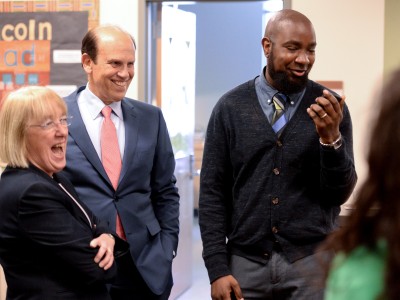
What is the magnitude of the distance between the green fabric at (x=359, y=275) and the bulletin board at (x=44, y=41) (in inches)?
133

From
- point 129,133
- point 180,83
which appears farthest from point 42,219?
point 180,83

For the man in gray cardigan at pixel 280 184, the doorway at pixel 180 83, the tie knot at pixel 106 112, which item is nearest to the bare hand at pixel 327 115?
the man in gray cardigan at pixel 280 184

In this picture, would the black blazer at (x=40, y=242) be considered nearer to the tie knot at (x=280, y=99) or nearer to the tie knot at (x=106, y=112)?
the tie knot at (x=106, y=112)

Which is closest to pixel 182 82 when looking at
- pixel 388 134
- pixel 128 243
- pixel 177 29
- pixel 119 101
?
pixel 177 29

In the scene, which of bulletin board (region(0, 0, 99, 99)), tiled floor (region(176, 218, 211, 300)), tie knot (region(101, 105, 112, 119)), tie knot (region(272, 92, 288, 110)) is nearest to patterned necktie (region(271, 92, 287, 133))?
tie knot (region(272, 92, 288, 110))

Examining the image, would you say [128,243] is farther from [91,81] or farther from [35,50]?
[35,50]

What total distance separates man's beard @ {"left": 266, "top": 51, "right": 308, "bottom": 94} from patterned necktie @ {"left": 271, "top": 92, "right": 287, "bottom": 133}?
0.08ft

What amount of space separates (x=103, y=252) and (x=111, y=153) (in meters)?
0.52

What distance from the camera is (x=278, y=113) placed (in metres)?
2.18

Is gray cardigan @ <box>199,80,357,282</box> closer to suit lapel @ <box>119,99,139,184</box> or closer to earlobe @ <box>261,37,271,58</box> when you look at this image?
earlobe @ <box>261,37,271,58</box>

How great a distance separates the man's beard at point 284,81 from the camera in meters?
2.12

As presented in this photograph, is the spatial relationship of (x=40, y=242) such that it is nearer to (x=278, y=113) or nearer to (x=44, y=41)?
(x=278, y=113)

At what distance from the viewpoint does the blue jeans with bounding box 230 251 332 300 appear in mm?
2061

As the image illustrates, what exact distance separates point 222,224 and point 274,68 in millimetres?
515
